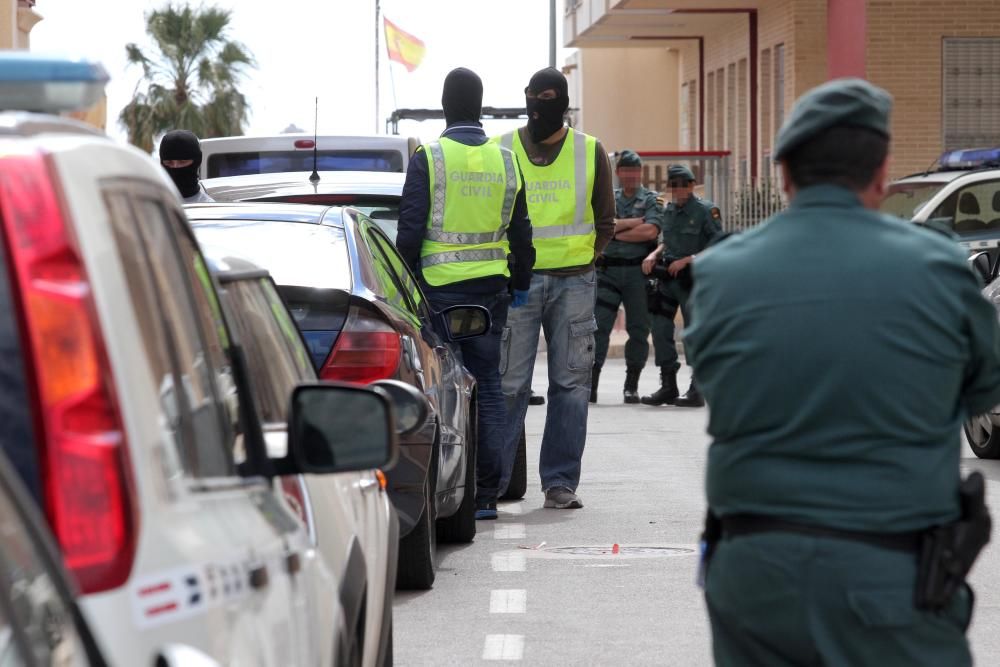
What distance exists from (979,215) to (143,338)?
17.7m

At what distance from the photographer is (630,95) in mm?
47062

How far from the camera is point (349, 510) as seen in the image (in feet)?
13.9

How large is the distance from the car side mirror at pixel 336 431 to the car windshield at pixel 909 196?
16.8 m

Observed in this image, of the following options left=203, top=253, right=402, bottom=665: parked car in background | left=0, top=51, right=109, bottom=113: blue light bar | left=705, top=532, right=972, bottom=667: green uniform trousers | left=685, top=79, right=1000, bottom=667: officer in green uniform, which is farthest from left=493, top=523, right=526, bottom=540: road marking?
left=0, top=51, right=109, bottom=113: blue light bar

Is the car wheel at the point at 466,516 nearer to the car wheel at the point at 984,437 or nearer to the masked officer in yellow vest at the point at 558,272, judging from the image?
the masked officer in yellow vest at the point at 558,272

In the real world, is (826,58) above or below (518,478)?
above

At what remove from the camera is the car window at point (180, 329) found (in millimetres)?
2584

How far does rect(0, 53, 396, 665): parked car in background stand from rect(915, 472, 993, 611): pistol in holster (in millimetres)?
996

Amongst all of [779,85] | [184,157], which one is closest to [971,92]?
[779,85]

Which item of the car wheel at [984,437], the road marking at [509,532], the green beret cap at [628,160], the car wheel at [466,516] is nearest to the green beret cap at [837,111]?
the car wheel at [466,516]

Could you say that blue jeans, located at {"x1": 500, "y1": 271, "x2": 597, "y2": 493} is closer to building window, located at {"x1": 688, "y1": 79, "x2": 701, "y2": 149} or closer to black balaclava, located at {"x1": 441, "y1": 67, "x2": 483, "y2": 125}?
black balaclava, located at {"x1": 441, "y1": 67, "x2": 483, "y2": 125}

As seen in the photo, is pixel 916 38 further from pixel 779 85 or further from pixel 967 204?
pixel 967 204

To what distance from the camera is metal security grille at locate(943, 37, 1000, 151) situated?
2906 centimetres

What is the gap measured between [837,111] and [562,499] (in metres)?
6.69
